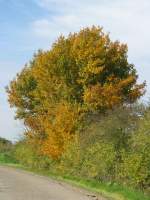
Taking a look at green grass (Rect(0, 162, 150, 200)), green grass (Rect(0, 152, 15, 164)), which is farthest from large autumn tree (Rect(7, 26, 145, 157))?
green grass (Rect(0, 152, 15, 164))

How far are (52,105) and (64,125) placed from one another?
353 centimetres

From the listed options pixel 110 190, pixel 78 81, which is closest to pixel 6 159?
pixel 78 81

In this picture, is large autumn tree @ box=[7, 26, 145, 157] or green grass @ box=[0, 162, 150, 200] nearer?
green grass @ box=[0, 162, 150, 200]

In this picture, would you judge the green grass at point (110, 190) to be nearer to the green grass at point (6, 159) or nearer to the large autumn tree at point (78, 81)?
the large autumn tree at point (78, 81)

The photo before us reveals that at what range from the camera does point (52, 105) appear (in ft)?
149

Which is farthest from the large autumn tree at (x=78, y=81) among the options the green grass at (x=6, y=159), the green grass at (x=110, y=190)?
the green grass at (x=6, y=159)

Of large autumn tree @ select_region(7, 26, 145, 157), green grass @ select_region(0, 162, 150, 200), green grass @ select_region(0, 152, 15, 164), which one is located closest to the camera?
green grass @ select_region(0, 162, 150, 200)

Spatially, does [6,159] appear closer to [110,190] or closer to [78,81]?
[78,81]

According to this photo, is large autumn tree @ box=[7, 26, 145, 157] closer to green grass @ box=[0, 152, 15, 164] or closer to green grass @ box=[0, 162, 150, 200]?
green grass @ box=[0, 162, 150, 200]

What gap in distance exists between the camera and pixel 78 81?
1757 inches

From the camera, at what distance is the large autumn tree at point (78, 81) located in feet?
142

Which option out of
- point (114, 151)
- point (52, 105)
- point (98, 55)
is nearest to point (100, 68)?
point (98, 55)

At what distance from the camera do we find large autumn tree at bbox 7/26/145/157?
142 ft

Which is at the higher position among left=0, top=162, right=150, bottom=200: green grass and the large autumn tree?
the large autumn tree
